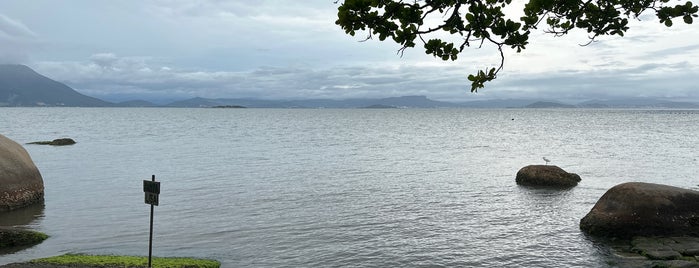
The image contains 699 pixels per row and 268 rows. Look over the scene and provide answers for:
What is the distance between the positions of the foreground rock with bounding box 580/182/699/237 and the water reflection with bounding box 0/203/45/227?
2423cm

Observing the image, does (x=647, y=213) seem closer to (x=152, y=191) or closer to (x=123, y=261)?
(x=152, y=191)

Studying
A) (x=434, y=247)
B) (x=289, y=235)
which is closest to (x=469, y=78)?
(x=434, y=247)

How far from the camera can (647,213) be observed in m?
19.2

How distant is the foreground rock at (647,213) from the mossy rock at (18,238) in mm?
21608

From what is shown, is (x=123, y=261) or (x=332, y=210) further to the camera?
(x=332, y=210)

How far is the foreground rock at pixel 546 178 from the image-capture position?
32.4 meters

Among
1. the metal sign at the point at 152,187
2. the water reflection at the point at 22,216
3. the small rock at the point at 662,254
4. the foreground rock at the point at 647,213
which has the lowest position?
the water reflection at the point at 22,216

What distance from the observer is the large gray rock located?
2386cm

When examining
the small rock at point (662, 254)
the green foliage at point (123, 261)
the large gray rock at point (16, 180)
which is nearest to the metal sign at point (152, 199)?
the green foliage at point (123, 261)

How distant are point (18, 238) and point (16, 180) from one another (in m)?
8.28

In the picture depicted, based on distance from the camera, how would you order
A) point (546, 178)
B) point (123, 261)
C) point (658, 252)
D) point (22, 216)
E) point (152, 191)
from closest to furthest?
point (152, 191) → point (123, 261) → point (658, 252) → point (22, 216) → point (546, 178)

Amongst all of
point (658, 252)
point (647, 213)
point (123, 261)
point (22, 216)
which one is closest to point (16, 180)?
point (22, 216)

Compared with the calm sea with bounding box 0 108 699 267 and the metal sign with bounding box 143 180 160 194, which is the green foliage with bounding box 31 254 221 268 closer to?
the calm sea with bounding box 0 108 699 267

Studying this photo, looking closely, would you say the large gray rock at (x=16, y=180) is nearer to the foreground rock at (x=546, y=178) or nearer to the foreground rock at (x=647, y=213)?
the foreground rock at (x=647, y=213)
